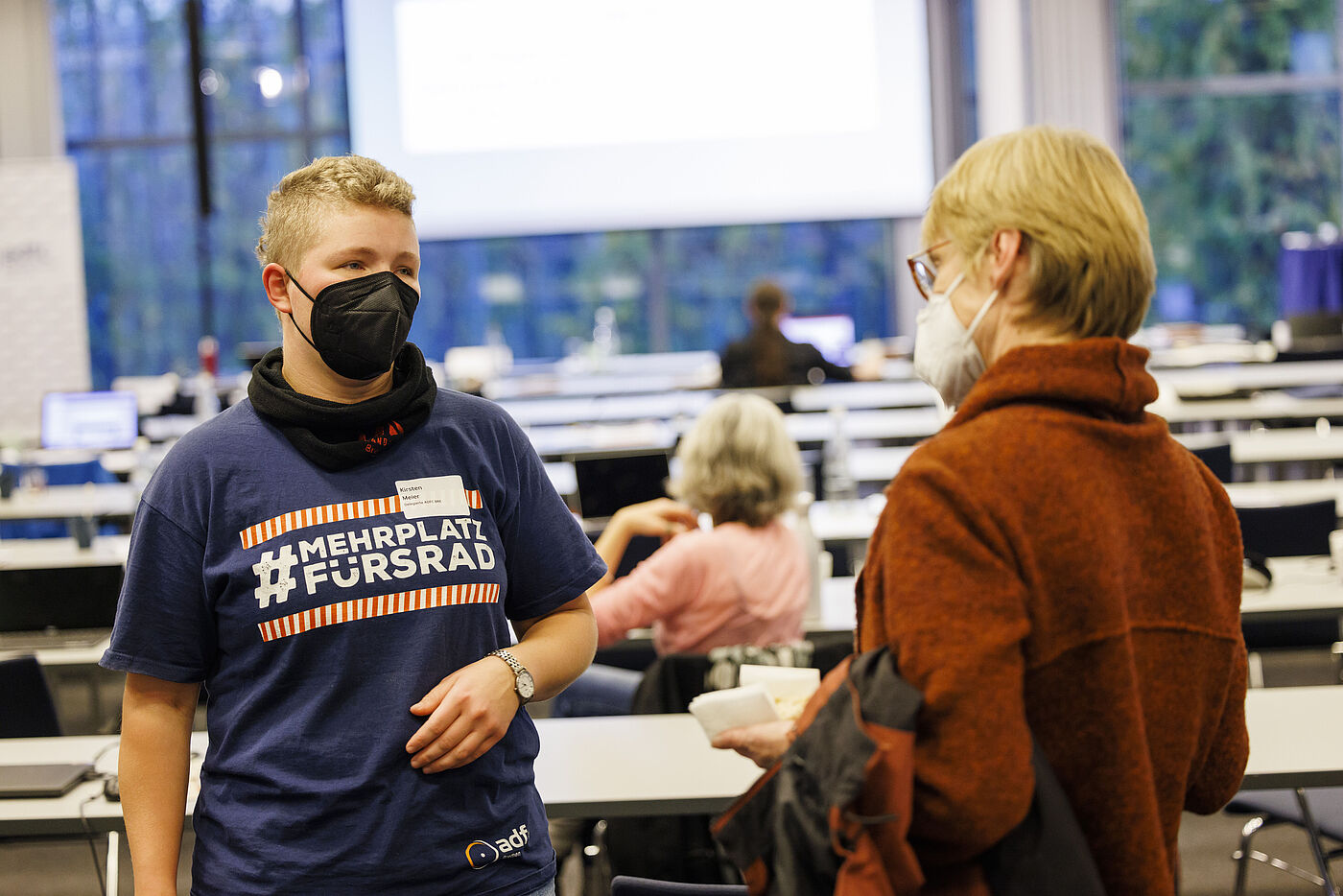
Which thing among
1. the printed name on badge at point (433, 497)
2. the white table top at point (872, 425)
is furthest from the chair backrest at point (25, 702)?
the white table top at point (872, 425)

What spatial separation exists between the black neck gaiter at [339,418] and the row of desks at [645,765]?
0.82 metres

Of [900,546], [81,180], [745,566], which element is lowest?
[745,566]

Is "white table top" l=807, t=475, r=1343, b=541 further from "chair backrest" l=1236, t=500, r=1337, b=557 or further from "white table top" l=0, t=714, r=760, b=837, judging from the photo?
"white table top" l=0, t=714, r=760, b=837

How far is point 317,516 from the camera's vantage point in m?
1.25

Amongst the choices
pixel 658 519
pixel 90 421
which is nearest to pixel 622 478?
pixel 658 519

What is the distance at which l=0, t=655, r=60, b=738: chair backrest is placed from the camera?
Result: 256cm

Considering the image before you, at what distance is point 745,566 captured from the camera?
2.65 metres

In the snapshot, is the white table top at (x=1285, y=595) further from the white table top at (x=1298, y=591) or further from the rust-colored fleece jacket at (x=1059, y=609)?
the rust-colored fleece jacket at (x=1059, y=609)

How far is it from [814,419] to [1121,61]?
6.00m

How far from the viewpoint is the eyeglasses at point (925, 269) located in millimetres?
1110

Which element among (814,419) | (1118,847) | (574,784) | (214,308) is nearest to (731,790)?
(574,784)

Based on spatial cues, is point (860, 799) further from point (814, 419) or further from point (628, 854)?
point (814, 419)

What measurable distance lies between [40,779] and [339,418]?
4.15ft

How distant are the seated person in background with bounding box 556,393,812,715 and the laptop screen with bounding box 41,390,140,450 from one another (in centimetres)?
498
